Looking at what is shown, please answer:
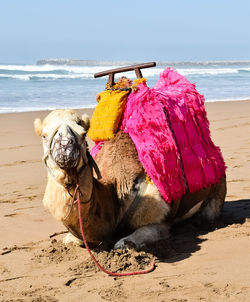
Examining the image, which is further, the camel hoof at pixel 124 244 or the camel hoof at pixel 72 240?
the camel hoof at pixel 72 240

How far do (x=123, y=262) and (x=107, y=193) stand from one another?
54 cm

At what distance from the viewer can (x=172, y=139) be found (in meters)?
4.60

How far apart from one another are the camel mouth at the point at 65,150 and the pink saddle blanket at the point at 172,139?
3.53 feet

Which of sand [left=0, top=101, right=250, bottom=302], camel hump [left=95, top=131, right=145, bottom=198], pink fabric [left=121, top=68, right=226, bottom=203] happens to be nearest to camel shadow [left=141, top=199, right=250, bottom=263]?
sand [left=0, top=101, right=250, bottom=302]

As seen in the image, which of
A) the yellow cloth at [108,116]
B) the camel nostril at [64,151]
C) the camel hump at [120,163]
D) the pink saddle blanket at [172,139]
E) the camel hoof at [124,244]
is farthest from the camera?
the yellow cloth at [108,116]

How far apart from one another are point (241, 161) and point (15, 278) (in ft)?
15.6

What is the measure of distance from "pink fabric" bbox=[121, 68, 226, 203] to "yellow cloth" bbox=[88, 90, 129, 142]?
2.4 inches

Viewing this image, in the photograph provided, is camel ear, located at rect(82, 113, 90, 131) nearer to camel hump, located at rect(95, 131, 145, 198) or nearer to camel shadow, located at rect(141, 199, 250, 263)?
camel hump, located at rect(95, 131, 145, 198)

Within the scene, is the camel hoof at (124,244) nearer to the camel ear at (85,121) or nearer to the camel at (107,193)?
the camel at (107,193)

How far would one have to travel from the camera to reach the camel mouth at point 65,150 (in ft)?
11.2

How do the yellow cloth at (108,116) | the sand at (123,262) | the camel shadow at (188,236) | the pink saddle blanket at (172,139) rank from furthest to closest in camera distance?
the yellow cloth at (108,116) → the pink saddle blanket at (172,139) → the camel shadow at (188,236) → the sand at (123,262)

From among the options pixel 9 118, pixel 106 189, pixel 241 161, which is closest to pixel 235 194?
pixel 241 161

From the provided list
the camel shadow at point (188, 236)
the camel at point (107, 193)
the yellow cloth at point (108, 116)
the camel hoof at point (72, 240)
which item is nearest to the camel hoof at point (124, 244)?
the camel at point (107, 193)

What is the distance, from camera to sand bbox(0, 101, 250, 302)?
11.6 ft
